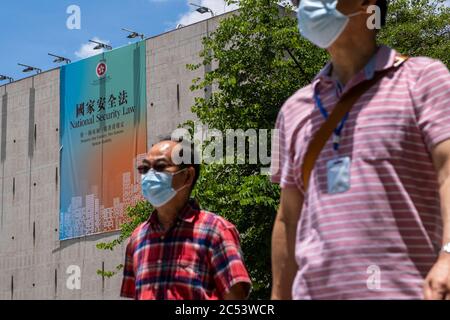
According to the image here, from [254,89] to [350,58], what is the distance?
1633 cm

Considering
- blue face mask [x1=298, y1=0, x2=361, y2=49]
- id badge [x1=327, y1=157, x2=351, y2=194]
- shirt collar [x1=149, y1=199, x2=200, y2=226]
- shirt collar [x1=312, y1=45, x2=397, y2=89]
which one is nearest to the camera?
id badge [x1=327, y1=157, x2=351, y2=194]

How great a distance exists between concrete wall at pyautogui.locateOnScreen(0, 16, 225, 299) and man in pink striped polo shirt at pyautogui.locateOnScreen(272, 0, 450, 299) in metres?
32.2

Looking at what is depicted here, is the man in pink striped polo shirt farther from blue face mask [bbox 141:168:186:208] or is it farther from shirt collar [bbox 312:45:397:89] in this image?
blue face mask [bbox 141:168:186:208]

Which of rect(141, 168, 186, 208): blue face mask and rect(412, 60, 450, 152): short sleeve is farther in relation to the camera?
rect(141, 168, 186, 208): blue face mask

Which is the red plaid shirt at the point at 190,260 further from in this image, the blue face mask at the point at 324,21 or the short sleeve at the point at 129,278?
the blue face mask at the point at 324,21

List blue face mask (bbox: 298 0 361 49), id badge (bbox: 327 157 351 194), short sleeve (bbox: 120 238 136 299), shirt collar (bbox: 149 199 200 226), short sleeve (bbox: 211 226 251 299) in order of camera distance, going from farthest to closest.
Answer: short sleeve (bbox: 120 238 136 299), shirt collar (bbox: 149 199 200 226), short sleeve (bbox: 211 226 251 299), blue face mask (bbox: 298 0 361 49), id badge (bbox: 327 157 351 194)

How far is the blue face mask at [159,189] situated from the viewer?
4660 mm

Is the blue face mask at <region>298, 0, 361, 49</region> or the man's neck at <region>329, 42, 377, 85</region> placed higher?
the blue face mask at <region>298, 0, 361, 49</region>

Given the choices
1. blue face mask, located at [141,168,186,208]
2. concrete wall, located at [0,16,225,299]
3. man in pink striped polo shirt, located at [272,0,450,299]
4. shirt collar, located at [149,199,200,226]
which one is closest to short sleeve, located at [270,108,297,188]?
man in pink striped polo shirt, located at [272,0,450,299]

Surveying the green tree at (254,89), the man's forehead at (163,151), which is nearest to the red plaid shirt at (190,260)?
the man's forehead at (163,151)

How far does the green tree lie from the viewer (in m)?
18.2

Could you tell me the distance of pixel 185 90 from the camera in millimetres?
35844

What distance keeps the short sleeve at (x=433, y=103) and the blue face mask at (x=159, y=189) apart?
2145 mm
